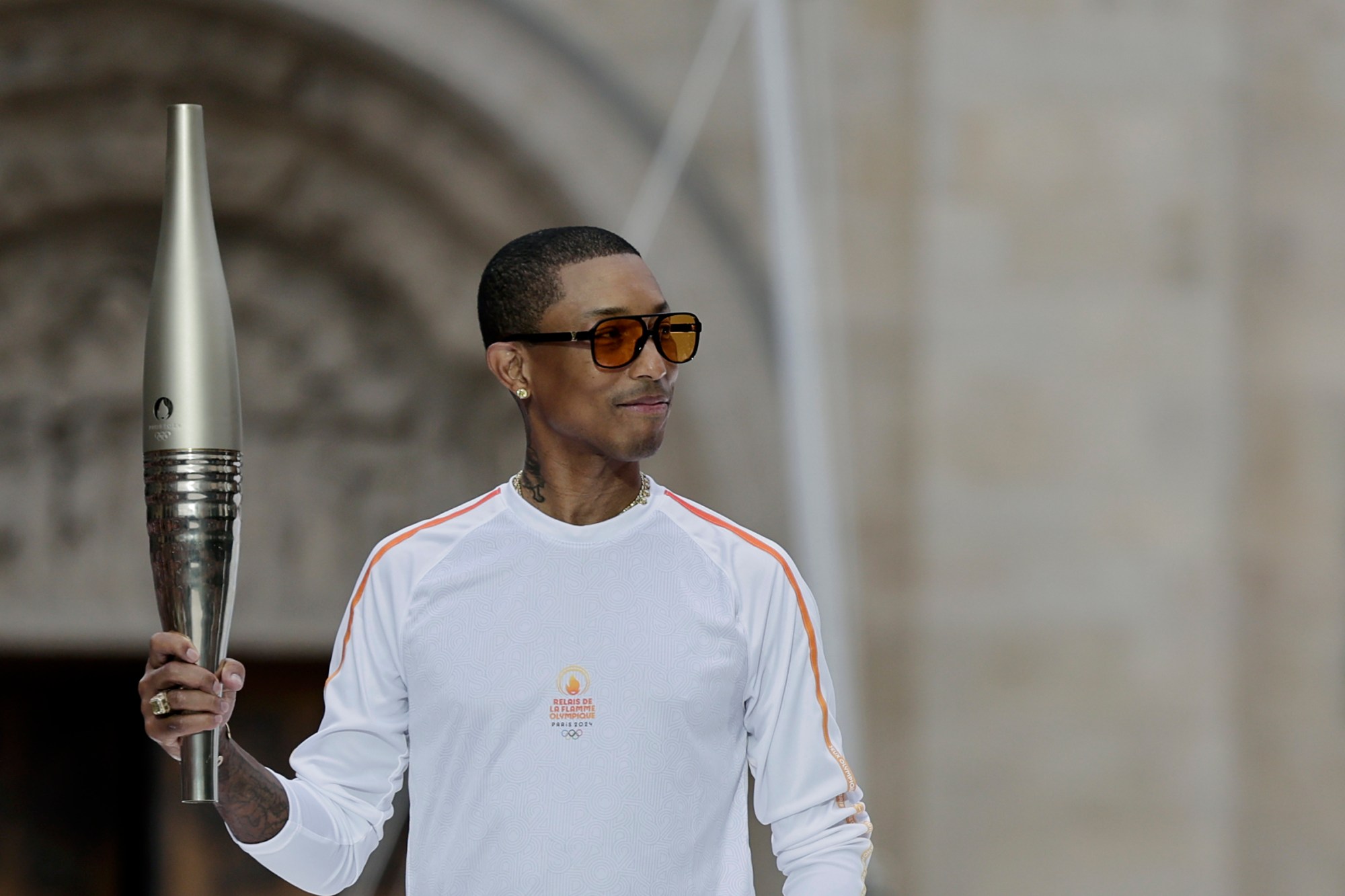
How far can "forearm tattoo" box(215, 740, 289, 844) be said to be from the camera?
1555 mm

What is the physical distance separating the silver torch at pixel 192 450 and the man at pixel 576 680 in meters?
0.14

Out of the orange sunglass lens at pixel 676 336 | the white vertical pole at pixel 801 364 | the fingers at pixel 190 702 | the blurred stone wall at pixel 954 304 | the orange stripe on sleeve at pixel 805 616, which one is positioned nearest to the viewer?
the fingers at pixel 190 702

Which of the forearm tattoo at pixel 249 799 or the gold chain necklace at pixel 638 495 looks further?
the gold chain necklace at pixel 638 495

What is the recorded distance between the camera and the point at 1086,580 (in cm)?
464

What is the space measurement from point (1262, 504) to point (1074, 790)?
1.19m

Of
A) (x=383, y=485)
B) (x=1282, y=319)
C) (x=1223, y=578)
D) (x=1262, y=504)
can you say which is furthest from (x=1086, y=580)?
(x=383, y=485)

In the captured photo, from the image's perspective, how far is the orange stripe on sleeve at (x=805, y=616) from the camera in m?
1.74

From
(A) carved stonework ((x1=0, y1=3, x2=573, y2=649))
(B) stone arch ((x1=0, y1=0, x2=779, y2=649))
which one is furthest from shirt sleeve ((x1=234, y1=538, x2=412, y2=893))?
(A) carved stonework ((x1=0, y1=3, x2=573, y2=649))

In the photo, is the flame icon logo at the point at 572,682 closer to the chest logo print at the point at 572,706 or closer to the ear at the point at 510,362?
the chest logo print at the point at 572,706

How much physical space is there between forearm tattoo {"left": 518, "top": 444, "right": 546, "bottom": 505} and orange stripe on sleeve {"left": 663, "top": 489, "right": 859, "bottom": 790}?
16 centimetres

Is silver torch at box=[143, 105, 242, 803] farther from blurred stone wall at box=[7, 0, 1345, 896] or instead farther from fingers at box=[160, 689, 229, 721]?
blurred stone wall at box=[7, 0, 1345, 896]

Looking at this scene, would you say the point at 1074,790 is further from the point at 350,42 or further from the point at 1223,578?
the point at 350,42

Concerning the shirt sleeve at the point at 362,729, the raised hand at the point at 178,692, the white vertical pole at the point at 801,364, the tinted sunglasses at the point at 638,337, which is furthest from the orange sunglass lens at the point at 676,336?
the white vertical pole at the point at 801,364

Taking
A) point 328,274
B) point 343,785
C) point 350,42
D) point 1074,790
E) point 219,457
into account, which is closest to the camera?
point 219,457
